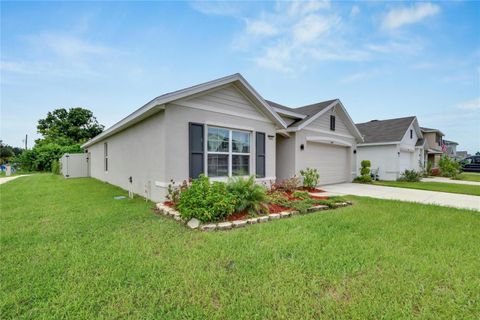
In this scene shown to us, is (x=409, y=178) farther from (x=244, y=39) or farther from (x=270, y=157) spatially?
(x=244, y=39)

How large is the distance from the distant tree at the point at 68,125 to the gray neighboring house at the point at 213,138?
28.4 metres

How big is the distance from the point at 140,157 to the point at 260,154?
14.8 feet

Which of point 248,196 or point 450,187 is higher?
point 248,196

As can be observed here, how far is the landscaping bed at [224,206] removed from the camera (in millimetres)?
4676

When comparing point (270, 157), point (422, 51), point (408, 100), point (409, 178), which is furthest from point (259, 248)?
point (408, 100)

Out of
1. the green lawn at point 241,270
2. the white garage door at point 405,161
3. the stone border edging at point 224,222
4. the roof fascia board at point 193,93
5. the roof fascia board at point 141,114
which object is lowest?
the green lawn at point 241,270

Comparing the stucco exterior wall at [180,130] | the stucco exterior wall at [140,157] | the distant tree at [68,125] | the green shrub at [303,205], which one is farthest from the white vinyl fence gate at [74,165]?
the distant tree at [68,125]

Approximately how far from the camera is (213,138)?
7.20 meters

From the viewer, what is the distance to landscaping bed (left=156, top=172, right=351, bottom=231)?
4676 millimetres

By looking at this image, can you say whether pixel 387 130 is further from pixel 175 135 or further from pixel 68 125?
pixel 68 125

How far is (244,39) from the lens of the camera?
1103 cm

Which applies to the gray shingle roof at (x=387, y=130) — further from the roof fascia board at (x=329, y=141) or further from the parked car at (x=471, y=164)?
the parked car at (x=471, y=164)

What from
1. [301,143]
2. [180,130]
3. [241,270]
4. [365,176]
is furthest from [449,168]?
[241,270]

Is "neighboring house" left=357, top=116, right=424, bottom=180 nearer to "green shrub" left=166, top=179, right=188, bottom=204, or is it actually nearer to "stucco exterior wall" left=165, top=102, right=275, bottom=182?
"stucco exterior wall" left=165, top=102, right=275, bottom=182
